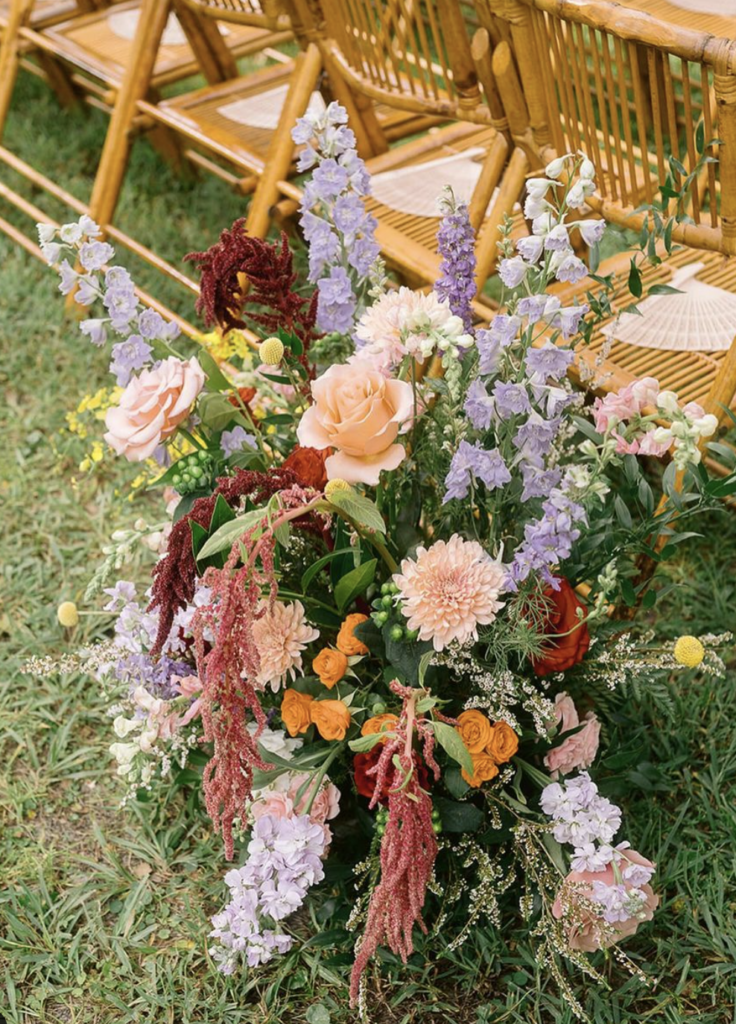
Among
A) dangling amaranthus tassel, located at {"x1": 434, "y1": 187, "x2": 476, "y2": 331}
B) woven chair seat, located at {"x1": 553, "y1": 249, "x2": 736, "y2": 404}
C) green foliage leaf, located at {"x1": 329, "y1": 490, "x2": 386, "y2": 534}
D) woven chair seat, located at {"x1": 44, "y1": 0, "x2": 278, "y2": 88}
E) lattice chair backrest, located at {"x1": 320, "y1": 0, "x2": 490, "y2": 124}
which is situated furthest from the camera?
woven chair seat, located at {"x1": 44, "y1": 0, "x2": 278, "y2": 88}

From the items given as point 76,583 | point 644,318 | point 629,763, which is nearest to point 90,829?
point 76,583

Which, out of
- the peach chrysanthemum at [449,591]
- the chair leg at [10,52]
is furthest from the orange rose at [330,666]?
the chair leg at [10,52]

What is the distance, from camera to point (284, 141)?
2.33 meters

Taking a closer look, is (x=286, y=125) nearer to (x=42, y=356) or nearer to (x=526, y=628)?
(x=42, y=356)

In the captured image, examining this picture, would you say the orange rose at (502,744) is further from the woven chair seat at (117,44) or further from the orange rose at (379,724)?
the woven chair seat at (117,44)

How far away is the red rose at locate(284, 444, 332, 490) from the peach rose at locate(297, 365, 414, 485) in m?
0.12

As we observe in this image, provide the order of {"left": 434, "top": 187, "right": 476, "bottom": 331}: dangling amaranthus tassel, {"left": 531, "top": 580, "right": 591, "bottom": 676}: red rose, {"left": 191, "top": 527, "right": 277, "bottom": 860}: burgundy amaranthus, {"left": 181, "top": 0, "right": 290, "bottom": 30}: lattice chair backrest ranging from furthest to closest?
{"left": 181, "top": 0, "right": 290, "bottom": 30}: lattice chair backrest → {"left": 531, "top": 580, "right": 591, "bottom": 676}: red rose → {"left": 434, "top": 187, "right": 476, "bottom": 331}: dangling amaranthus tassel → {"left": 191, "top": 527, "right": 277, "bottom": 860}: burgundy amaranthus

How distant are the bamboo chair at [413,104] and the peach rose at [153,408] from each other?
2.61 feet

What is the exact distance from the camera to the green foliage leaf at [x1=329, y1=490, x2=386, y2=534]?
1.20m

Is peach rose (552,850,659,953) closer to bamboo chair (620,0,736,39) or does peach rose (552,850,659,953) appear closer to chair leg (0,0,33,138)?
bamboo chair (620,0,736,39)

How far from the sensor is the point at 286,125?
92.0 inches

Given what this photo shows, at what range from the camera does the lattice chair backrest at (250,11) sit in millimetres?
2248

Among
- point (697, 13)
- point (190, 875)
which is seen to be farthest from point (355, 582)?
point (697, 13)

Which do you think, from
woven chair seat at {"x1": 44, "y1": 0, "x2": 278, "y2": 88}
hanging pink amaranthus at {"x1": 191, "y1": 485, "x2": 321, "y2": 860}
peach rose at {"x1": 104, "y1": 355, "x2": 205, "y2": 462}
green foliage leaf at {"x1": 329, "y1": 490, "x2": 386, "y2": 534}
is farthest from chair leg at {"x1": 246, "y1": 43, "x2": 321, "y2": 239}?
hanging pink amaranthus at {"x1": 191, "y1": 485, "x2": 321, "y2": 860}
